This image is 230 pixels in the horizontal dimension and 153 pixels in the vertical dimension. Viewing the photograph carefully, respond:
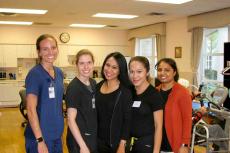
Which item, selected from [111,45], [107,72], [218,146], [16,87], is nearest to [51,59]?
[107,72]

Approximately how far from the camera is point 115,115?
2135 mm

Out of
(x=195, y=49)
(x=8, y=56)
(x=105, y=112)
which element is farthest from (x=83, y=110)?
(x=8, y=56)

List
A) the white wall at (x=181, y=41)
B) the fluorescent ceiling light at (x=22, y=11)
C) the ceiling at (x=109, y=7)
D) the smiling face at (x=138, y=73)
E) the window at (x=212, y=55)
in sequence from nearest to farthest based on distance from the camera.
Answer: the smiling face at (x=138, y=73) < the ceiling at (x=109, y=7) < the fluorescent ceiling light at (x=22, y=11) < the window at (x=212, y=55) < the white wall at (x=181, y=41)

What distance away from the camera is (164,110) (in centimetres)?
240

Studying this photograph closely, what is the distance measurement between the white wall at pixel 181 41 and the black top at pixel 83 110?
5.93 meters

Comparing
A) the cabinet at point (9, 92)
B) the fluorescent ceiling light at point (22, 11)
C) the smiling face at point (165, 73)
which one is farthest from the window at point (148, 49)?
the smiling face at point (165, 73)

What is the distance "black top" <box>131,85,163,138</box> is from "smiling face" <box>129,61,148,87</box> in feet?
0.33

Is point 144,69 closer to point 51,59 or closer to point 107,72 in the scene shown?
point 107,72

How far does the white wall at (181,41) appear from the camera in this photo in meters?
7.84

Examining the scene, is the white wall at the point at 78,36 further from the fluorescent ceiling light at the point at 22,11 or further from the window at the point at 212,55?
the window at the point at 212,55

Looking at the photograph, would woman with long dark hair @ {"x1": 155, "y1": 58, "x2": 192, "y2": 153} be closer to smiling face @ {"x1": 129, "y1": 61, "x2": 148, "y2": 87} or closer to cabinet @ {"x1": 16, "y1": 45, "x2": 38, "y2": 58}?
smiling face @ {"x1": 129, "y1": 61, "x2": 148, "y2": 87}

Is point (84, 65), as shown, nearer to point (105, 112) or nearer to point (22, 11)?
point (105, 112)

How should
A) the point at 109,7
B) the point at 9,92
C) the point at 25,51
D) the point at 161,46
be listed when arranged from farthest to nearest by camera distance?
the point at 25,51
the point at 9,92
the point at 161,46
the point at 109,7

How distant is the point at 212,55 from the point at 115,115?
228 inches
